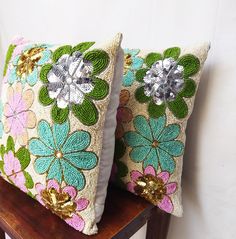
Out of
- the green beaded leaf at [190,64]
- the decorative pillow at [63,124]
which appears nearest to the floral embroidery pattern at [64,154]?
the decorative pillow at [63,124]

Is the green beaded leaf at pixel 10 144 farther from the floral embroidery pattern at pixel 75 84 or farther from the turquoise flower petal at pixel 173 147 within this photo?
the turquoise flower petal at pixel 173 147

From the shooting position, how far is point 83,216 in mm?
473

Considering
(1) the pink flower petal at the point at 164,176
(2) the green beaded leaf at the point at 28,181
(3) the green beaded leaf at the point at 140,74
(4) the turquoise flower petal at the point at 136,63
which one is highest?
(4) the turquoise flower petal at the point at 136,63

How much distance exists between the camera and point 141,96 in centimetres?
52

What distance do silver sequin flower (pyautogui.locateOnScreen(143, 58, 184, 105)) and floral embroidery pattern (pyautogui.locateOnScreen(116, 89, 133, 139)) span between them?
0.05m

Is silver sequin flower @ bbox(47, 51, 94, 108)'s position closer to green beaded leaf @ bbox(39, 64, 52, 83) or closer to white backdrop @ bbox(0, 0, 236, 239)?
green beaded leaf @ bbox(39, 64, 52, 83)

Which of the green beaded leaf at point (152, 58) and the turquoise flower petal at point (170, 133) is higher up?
the green beaded leaf at point (152, 58)

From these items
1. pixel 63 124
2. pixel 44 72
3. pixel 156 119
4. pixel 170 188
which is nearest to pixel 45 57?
pixel 44 72

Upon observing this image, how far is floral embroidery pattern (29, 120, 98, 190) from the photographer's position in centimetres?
44

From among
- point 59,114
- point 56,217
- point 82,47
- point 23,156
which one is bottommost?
point 56,217

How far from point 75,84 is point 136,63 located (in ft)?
0.54

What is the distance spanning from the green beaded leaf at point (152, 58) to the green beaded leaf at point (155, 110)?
8cm

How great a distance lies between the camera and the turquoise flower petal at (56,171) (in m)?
0.46

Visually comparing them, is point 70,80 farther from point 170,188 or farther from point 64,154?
point 170,188
